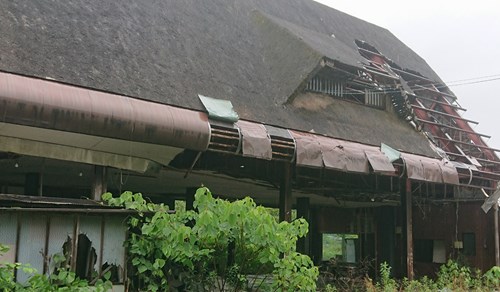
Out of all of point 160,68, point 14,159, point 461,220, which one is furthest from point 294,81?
point 461,220

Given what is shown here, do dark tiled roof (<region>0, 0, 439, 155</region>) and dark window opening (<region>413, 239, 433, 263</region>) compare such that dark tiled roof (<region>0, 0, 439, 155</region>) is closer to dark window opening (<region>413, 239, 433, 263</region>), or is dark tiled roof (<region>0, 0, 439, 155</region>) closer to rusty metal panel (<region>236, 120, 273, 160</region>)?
rusty metal panel (<region>236, 120, 273, 160</region>)

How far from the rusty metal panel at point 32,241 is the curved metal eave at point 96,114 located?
1445mm

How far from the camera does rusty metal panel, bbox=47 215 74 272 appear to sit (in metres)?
8.23

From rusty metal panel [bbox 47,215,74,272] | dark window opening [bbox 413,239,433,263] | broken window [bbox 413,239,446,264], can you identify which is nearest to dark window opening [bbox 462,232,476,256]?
A: broken window [bbox 413,239,446,264]

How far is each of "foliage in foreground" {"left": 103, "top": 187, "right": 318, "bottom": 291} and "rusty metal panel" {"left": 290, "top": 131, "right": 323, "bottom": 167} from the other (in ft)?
8.34

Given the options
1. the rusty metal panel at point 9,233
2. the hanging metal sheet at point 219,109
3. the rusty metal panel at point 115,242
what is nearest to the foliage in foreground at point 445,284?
the hanging metal sheet at point 219,109

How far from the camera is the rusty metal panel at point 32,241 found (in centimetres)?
796

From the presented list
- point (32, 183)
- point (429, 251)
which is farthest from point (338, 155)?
point (429, 251)

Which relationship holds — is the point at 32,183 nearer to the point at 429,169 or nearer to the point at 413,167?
the point at 413,167

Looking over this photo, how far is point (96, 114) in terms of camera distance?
8.88 m

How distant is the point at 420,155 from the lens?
1497cm

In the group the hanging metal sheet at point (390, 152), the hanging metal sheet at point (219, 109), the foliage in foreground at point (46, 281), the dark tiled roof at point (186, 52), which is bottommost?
the foliage in foreground at point (46, 281)

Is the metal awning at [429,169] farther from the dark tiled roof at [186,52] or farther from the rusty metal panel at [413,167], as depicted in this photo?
the dark tiled roof at [186,52]

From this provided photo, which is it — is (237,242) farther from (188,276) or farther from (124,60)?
(124,60)
